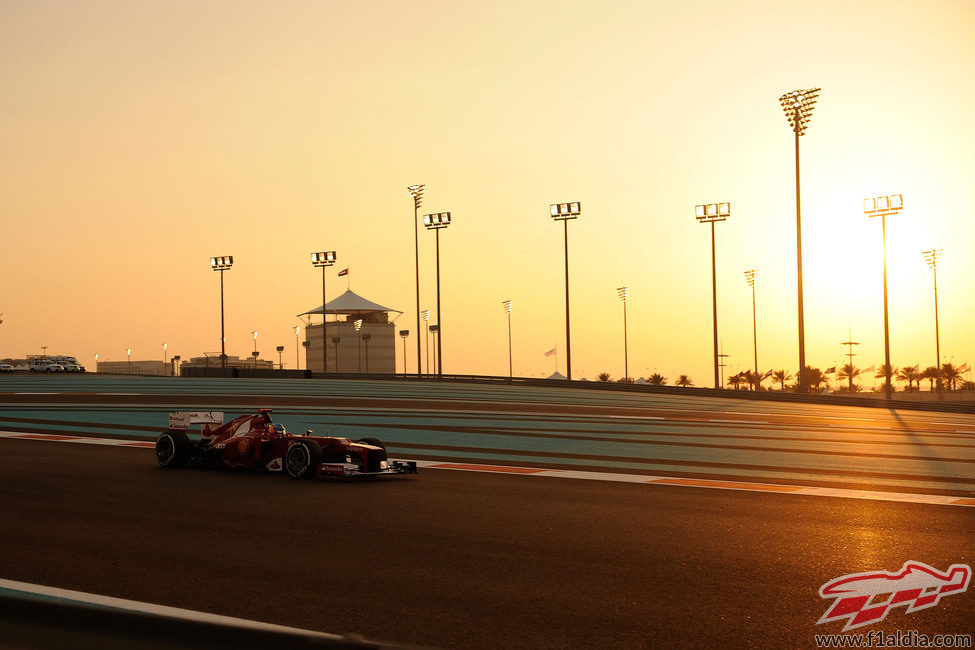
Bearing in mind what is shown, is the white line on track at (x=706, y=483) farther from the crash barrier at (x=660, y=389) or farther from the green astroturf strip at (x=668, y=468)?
the crash barrier at (x=660, y=389)

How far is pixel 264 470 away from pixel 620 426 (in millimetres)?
13351

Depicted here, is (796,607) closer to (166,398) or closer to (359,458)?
(359,458)

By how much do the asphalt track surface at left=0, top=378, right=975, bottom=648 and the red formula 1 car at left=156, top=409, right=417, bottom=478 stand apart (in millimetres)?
354

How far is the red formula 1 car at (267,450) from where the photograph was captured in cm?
1362

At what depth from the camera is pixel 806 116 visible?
170ft

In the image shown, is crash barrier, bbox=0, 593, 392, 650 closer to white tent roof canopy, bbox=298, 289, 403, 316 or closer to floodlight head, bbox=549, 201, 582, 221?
floodlight head, bbox=549, 201, 582, 221

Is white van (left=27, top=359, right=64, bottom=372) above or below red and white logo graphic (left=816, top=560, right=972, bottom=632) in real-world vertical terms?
above

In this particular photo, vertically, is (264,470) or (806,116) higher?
(806,116)

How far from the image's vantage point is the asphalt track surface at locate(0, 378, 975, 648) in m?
6.16

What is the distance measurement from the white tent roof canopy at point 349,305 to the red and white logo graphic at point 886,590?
13082 cm

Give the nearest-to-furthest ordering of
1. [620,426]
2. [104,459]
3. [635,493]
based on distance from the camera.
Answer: [635,493]
[104,459]
[620,426]

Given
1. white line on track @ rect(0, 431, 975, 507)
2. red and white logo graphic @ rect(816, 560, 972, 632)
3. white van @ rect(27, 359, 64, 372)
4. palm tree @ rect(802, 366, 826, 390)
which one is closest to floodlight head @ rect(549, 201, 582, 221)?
white van @ rect(27, 359, 64, 372)

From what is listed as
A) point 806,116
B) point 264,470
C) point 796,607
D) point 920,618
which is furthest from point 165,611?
point 806,116

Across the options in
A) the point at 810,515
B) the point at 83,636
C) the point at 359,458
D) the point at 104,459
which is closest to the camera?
the point at 83,636
